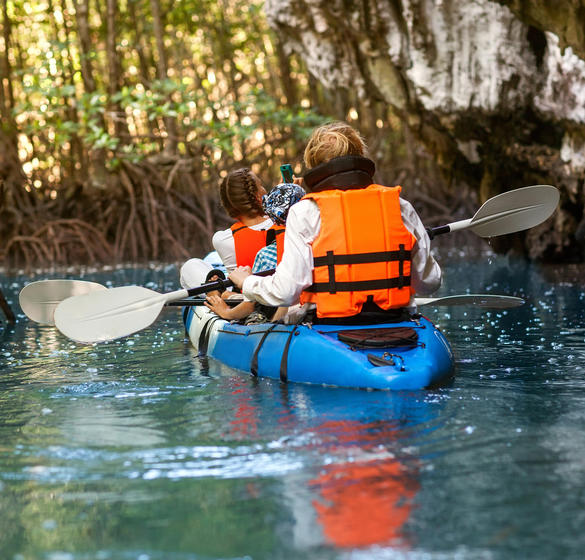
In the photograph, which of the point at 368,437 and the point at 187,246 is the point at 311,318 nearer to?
the point at 368,437

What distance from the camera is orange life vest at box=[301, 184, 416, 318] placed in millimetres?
4051

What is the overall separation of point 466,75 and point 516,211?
365cm

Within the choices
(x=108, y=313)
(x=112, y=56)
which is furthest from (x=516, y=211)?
(x=112, y=56)

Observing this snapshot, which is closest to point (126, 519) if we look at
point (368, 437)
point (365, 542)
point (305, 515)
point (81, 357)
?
point (305, 515)

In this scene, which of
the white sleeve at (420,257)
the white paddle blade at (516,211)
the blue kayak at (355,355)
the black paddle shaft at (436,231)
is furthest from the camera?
the white paddle blade at (516,211)

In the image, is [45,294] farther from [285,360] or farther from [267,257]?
[285,360]

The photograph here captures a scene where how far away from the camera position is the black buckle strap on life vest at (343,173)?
4125 millimetres

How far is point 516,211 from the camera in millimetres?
5223

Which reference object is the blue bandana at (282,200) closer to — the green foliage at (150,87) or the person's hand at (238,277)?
the person's hand at (238,277)

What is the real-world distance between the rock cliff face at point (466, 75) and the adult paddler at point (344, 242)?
3876mm

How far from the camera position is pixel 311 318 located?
4.37 meters

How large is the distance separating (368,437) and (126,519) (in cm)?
98

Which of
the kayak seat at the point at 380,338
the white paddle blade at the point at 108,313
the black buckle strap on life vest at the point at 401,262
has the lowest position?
the kayak seat at the point at 380,338

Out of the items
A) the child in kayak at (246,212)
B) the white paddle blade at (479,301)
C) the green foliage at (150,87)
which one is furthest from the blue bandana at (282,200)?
the green foliage at (150,87)
